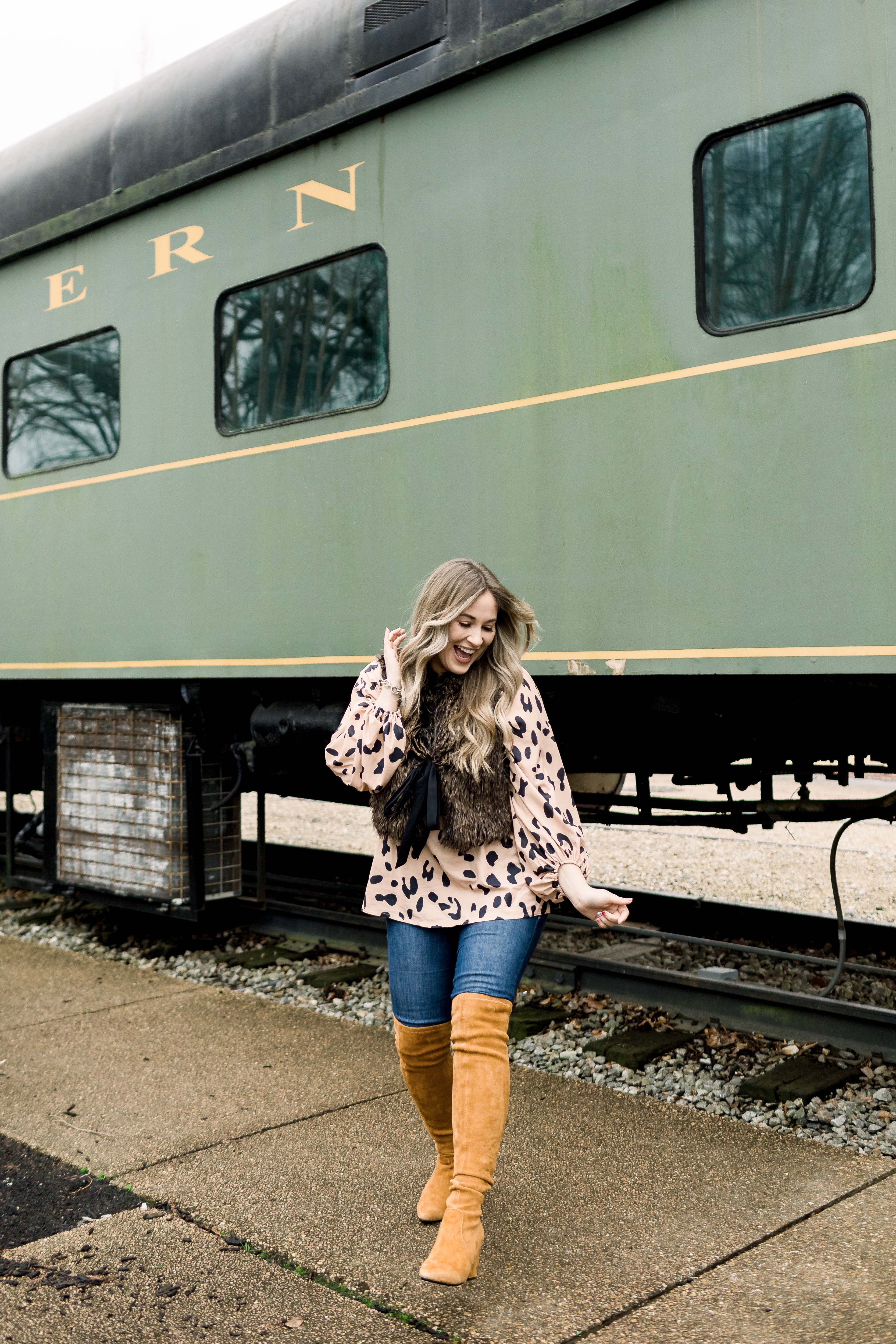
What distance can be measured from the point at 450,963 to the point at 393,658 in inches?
29.1

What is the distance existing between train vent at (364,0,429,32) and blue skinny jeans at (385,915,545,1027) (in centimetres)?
356

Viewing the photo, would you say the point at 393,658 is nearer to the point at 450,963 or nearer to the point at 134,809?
the point at 450,963

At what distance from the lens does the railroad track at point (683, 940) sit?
4418mm

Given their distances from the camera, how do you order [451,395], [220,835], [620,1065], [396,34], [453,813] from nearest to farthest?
[453,813], [620,1065], [451,395], [396,34], [220,835]

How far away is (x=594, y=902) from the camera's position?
2.73 m

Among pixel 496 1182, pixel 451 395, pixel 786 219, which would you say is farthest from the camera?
pixel 451 395

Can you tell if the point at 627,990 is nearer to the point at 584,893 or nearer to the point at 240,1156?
the point at 240,1156

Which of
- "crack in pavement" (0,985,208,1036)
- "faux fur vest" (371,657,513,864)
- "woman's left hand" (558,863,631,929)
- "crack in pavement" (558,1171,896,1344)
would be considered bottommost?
"crack in pavement" (0,985,208,1036)

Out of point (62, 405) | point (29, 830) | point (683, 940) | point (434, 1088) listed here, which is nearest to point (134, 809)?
point (29, 830)

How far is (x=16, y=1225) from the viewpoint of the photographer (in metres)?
3.17

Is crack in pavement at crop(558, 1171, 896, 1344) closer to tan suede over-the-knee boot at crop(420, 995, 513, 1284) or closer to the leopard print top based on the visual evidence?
tan suede over-the-knee boot at crop(420, 995, 513, 1284)

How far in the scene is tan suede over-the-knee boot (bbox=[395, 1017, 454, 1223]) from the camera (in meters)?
2.91

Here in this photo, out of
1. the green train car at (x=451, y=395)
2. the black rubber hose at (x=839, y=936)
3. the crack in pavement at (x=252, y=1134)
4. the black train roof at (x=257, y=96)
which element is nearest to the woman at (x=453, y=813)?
the crack in pavement at (x=252, y=1134)

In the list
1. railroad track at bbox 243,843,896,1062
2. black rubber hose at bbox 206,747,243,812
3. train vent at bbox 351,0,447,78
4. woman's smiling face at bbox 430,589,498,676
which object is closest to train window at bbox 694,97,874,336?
train vent at bbox 351,0,447,78
